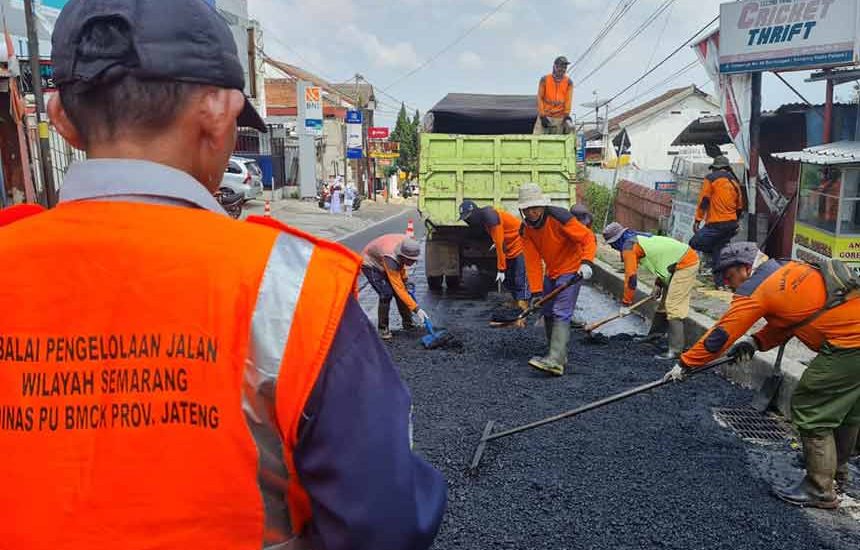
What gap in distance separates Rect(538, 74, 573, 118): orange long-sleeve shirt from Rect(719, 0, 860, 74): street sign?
2477mm

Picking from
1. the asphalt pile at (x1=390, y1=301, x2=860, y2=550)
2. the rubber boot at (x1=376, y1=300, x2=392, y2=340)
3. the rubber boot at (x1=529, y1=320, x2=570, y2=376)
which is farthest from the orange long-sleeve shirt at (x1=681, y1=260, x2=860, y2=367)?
the rubber boot at (x1=376, y1=300, x2=392, y2=340)

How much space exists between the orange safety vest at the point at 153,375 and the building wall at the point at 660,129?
1676 inches

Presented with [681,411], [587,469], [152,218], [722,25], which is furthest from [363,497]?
[722,25]

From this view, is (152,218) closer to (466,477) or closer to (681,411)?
(466,477)

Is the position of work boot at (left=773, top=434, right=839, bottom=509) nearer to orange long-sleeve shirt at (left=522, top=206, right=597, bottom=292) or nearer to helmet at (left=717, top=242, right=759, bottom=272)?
helmet at (left=717, top=242, right=759, bottom=272)

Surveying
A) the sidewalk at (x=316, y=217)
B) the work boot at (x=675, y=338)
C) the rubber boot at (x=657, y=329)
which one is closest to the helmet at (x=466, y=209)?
the rubber boot at (x=657, y=329)

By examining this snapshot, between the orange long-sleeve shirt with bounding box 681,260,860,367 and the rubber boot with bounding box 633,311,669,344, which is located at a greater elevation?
the orange long-sleeve shirt with bounding box 681,260,860,367

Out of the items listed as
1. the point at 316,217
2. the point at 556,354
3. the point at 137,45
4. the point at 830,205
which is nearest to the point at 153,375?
the point at 137,45

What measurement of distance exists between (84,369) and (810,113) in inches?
480

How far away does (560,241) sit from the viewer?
6.33 metres

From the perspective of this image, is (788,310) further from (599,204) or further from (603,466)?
(599,204)

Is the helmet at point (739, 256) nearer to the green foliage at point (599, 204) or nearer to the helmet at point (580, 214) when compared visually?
the helmet at point (580, 214)

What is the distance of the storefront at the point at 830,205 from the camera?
8.08 m

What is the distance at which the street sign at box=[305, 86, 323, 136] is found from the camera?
28531 mm
